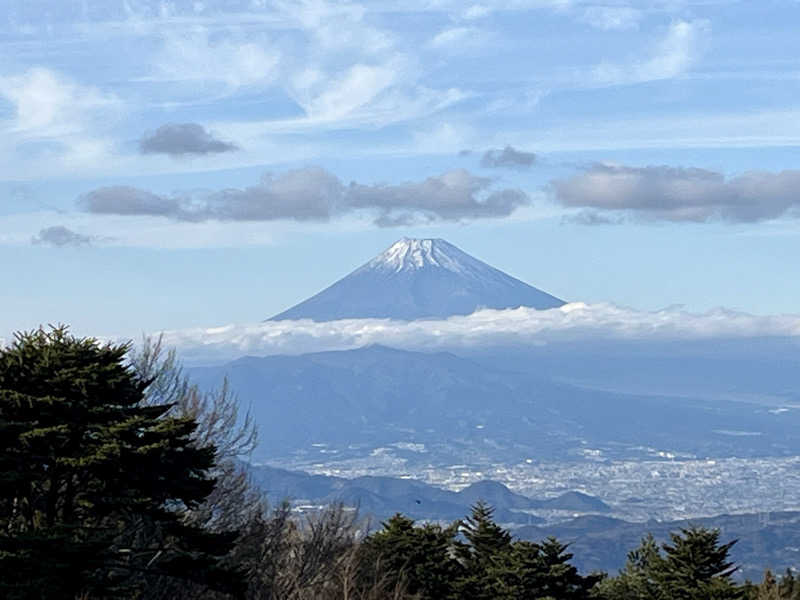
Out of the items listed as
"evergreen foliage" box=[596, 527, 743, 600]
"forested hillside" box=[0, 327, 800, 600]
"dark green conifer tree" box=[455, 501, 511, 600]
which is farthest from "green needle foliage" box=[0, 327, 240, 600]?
"dark green conifer tree" box=[455, 501, 511, 600]

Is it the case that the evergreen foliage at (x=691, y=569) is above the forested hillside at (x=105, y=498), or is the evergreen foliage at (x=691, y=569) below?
below

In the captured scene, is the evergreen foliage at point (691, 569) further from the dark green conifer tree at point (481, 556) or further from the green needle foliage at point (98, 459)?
the green needle foliage at point (98, 459)

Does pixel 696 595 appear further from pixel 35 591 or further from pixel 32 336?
pixel 35 591

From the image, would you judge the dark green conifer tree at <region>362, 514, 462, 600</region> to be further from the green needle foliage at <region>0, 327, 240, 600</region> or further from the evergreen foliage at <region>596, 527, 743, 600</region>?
the green needle foliage at <region>0, 327, 240, 600</region>

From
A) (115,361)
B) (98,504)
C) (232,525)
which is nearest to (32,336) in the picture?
(115,361)

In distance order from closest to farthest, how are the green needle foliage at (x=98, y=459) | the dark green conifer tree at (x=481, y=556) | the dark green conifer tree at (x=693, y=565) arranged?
the green needle foliage at (x=98, y=459)
the dark green conifer tree at (x=693, y=565)
the dark green conifer tree at (x=481, y=556)

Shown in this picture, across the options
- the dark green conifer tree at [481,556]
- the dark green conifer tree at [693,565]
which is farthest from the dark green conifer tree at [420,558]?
the dark green conifer tree at [693,565]

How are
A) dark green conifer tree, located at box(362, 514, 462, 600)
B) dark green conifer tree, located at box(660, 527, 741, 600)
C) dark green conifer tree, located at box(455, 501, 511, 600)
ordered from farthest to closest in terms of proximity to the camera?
dark green conifer tree, located at box(362, 514, 462, 600), dark green conifer tree, located at box(455, 501, 511, 600), dark green conifer tree, located at box(660, 527, 741, 600)

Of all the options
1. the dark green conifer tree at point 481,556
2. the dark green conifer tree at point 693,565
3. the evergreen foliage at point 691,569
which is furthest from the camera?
the dark green conifer tree at point 481,556

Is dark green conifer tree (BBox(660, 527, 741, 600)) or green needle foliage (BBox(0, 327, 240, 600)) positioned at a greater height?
green needle foliage (BBox(0, 327, 240, 600))
